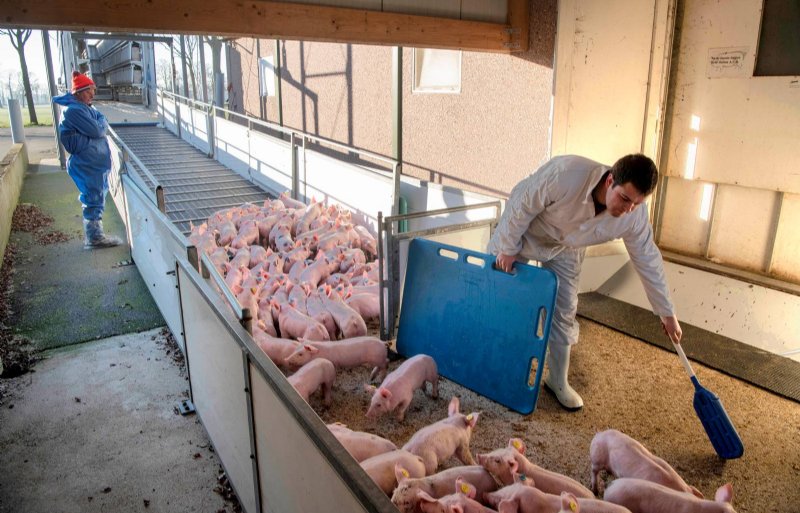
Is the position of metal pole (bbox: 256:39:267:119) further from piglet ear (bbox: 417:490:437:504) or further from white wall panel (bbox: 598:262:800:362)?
piglet ear (bbox: 417:490:437:504)

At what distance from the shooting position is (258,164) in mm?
9984

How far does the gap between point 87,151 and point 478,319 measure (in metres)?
6.82

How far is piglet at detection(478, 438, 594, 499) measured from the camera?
259 cm

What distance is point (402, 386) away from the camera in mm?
3543

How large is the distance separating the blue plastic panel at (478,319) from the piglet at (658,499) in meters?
0.97

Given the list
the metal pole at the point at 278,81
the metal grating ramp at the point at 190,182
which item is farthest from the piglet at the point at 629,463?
the metal pole at the point at 278,81

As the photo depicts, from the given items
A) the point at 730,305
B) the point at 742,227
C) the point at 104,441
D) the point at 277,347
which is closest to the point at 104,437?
the point at 104,441

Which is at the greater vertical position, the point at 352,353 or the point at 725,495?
the point at 725,495

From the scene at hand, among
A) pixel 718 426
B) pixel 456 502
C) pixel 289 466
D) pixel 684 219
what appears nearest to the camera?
pixel 289 466

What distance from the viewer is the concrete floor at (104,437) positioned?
120 inches

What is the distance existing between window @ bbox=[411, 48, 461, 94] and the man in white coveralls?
3.78 metres

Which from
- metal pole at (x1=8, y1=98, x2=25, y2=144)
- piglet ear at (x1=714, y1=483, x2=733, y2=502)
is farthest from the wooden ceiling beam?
metal pole at (x1=8, y1=98, x2=25, y2=144)

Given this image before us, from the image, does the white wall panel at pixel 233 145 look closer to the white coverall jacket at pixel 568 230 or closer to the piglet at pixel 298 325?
the piglet at pixel 298 325

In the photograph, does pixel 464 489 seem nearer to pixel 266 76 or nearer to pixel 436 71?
pixel 436 71
